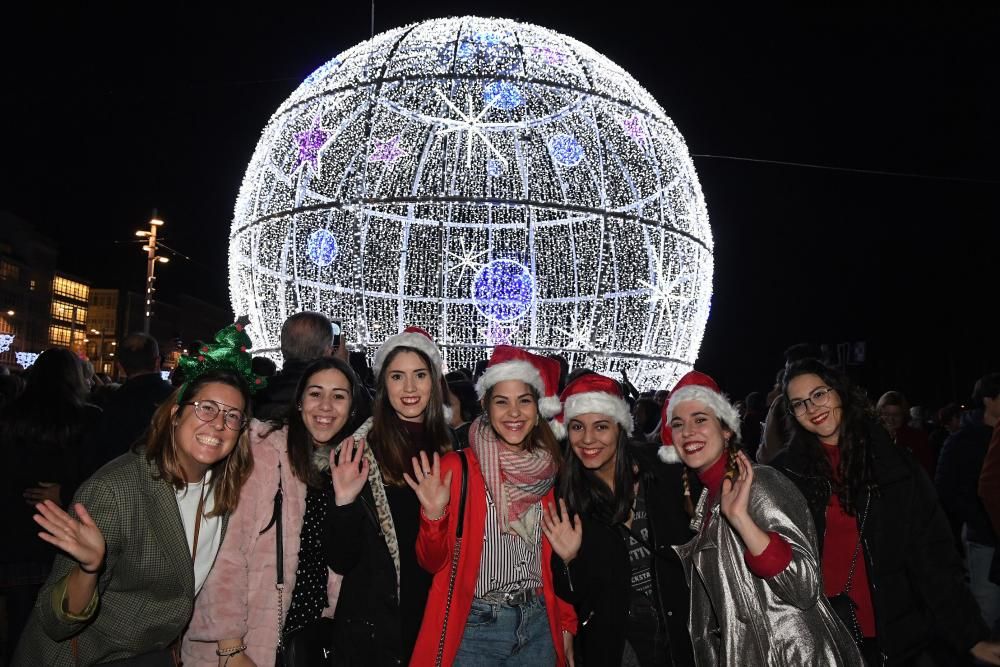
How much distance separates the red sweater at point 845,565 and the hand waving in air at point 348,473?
1803mm

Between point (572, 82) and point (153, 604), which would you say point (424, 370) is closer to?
point (153, 604)

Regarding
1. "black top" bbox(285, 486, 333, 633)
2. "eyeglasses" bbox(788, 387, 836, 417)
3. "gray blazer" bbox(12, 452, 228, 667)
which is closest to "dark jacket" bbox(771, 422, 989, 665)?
"eyeglasses" bbox(788, 387, 836, 417)

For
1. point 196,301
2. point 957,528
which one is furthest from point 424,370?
point 196,301

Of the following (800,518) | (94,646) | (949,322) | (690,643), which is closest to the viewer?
(94,646)

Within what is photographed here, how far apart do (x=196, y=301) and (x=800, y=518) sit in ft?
307

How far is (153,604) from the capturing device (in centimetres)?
238

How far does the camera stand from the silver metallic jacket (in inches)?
97.7

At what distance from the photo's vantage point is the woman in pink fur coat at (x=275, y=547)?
259cm

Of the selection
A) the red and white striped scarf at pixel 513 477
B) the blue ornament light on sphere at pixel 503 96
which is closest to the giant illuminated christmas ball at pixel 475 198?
the blue ornament light on sphere at pixel 503 96

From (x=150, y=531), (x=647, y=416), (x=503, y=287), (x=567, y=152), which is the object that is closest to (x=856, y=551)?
(x=150, y=531)

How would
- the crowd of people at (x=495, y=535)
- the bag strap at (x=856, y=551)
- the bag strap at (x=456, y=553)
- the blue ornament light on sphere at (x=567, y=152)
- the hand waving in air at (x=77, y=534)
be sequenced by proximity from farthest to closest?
the blue ornament light on sphere at (x=567, y=152)
the bag strap at (x=856, y=551)
the bag strap at (x=456, y=553)
the crowd of people at (x=495, y=535)
the hand waving in air at (x=77, y=534)

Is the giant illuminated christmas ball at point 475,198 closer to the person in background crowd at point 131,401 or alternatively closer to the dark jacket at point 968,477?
the person in background crowd at point 131,401

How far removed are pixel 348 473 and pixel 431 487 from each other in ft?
1.01

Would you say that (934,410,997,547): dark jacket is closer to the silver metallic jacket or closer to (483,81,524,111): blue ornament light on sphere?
the silver metallic jacket
